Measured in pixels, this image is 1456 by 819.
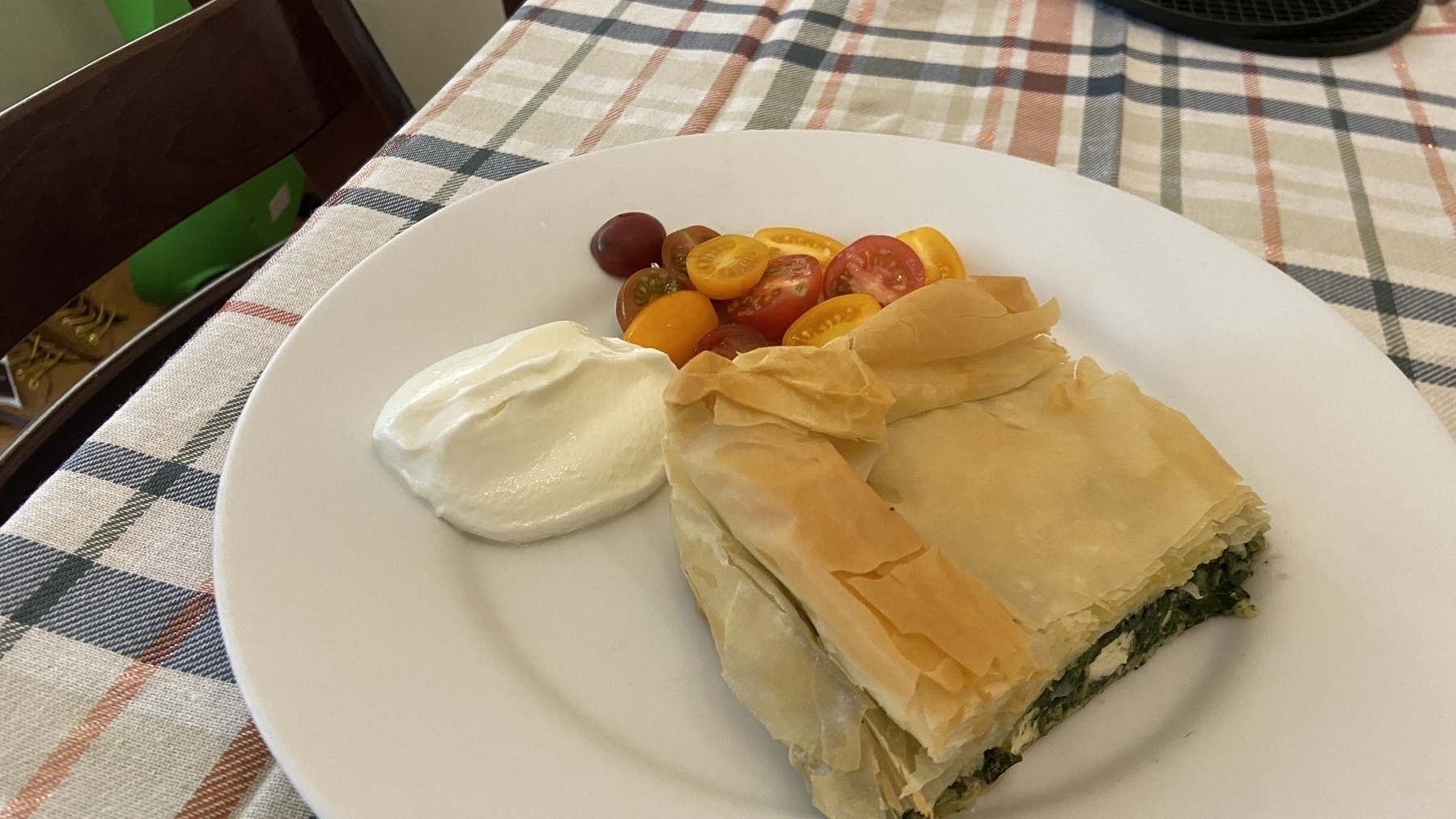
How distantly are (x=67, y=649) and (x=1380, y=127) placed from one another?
3.88 meters

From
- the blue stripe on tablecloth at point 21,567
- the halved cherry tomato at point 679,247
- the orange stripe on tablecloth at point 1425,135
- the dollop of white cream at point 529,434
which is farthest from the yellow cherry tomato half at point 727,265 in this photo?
the orange stripe on tablecloth at point 1425,135

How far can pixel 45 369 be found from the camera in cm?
366

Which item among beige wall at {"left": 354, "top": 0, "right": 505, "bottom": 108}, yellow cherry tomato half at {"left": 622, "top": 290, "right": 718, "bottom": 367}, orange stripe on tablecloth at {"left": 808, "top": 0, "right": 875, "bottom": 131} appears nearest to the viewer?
yellow cherry tomato half at {"left": 622, "top": 290, "right": 718, "bottom": 367}

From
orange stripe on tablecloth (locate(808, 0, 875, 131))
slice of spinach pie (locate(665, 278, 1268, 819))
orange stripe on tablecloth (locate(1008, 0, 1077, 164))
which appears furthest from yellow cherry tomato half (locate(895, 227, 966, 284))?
orange stripe on tablecloth (locate(808, 0, 875, 131))

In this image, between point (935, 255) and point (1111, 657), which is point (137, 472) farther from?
point (1111, 657)

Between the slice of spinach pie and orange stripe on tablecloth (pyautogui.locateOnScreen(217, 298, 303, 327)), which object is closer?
the slice of spinach pie

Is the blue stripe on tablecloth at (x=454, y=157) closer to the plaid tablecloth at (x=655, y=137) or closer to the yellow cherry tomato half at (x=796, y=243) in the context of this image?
the plaid tablecloth at (x=655, y=137)

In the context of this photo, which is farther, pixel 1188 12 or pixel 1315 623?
pixel 1188 12

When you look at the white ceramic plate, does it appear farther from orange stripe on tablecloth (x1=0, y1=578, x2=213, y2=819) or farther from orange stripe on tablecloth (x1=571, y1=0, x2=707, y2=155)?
orange stripe on tablecloth (x1=571, y1=0, x2=707, y2=155)

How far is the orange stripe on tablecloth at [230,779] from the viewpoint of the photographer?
141 cm

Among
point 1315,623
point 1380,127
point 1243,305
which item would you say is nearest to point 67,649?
point 1315,623

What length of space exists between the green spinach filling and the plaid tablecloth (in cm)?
84

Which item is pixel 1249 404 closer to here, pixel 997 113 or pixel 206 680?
pixel 997 113

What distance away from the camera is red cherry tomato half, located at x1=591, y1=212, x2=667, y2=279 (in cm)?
224
